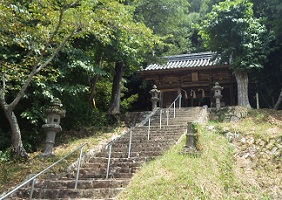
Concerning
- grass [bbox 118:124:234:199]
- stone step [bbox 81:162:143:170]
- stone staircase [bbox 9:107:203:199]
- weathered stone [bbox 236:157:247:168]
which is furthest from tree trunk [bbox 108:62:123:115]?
weathered stone [bbox 236:157:247:168]

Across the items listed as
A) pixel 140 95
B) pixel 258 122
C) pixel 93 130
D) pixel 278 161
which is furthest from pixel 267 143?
pixel 140 95

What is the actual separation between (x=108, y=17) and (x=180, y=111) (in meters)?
7.44

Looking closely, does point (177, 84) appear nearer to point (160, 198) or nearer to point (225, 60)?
point (225, 60)

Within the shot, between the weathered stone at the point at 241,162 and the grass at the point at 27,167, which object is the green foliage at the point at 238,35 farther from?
the grass at the point at 27,167

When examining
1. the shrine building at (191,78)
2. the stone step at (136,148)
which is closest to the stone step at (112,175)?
the stone step at (136,148)

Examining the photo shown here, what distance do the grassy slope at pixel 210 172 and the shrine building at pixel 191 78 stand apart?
806 cm

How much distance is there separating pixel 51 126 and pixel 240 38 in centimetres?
1111

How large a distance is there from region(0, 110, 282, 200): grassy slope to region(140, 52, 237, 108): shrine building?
8061 mm

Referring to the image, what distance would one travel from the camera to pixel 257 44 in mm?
Result: 14758

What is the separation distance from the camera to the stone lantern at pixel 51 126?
884 centimetres

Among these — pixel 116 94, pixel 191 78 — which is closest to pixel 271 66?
pixel 191 78

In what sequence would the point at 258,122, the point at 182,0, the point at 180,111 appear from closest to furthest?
the point at 258,122 < the point at 180,111 < the point at 182,0

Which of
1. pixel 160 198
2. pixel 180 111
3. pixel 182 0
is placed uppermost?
pixel 182 0

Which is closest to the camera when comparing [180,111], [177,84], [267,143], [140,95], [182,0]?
[267,143]
